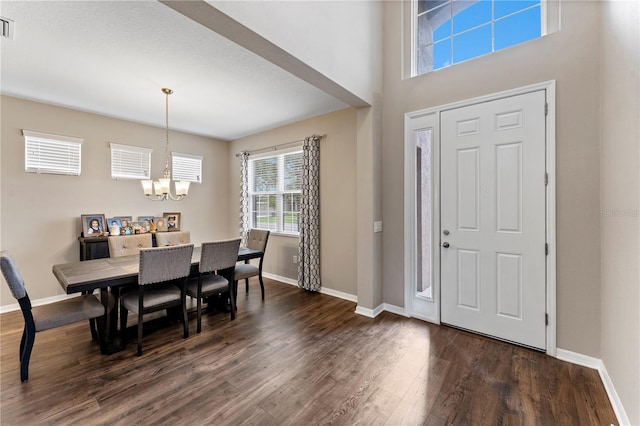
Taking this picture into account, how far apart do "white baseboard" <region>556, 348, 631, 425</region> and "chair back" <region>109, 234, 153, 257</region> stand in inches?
179

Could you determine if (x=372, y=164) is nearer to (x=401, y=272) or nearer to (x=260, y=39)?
(x=401, y=272)

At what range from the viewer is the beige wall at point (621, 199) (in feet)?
4.72

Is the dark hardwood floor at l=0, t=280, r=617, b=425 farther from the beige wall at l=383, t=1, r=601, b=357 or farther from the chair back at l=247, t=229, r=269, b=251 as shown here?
the chair back at l=247, t=229, r=269, b=251

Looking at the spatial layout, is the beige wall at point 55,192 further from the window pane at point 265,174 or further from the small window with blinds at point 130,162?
the window pane at point 265,174

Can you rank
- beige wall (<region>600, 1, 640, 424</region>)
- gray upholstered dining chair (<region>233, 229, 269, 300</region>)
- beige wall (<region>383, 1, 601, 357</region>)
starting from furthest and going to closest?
gray upholstered dining chair (<region>233, 229, 269, 300</region>), beige wall (<region>383, 1, 601, 357</region>), beige wall (<region>600, 1, 640, 424</region>)

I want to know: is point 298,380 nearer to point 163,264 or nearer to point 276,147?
point 163,264

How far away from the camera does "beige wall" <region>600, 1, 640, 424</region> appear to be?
1439mm

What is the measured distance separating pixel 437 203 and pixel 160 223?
441 cm

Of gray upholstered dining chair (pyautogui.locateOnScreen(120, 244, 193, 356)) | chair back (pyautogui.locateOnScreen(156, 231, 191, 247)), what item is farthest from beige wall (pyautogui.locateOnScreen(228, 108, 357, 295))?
gray upholstered dining chair (pyautogui.locateOnScreen(120, 244, 193, 356))

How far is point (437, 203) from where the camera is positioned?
2820 millimetres

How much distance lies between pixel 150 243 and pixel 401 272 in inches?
133

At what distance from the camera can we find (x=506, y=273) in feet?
8.01

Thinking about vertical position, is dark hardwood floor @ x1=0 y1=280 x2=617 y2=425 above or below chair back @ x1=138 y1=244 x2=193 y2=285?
below

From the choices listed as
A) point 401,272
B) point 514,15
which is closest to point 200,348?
point 401,272
